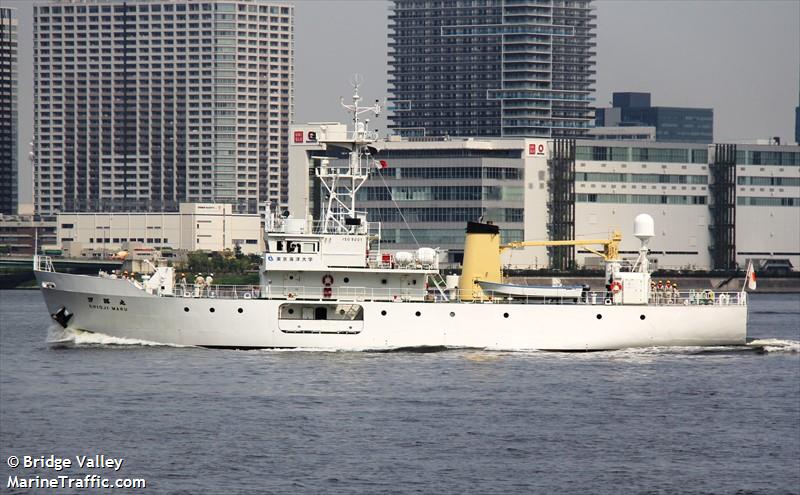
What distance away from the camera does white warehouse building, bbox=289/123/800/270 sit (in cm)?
13262

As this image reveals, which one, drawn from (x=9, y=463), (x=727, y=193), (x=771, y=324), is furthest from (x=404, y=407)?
(x=727, y=193)

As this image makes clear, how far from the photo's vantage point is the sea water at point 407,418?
31.9m

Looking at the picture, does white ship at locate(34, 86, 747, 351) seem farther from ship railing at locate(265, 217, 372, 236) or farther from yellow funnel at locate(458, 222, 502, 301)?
yellow funnel at locate(458, 222, 502, 301)

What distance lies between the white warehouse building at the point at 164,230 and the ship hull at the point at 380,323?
112867mm

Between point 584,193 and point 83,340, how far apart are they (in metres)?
88.3

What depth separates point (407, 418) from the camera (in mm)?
38500

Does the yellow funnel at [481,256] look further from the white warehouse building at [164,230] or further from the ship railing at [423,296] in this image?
the white warehouse building at [164,230]

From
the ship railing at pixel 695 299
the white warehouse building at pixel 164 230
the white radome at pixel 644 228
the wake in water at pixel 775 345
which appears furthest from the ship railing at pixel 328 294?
the white warehouse building at pixel 164 230

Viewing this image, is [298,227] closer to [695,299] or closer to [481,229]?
[481,229]

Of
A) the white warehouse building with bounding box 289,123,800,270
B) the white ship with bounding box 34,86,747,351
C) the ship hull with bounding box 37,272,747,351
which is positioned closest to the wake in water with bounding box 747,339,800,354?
the white ship with bounding box 34,86,747,351

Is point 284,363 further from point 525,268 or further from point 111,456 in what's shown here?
point 525,268

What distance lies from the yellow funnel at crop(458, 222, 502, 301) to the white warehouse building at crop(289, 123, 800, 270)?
68992mm

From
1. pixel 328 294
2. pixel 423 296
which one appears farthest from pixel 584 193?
pixel 328 294

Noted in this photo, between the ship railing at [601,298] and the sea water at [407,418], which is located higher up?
the ship railing at [601,298]
